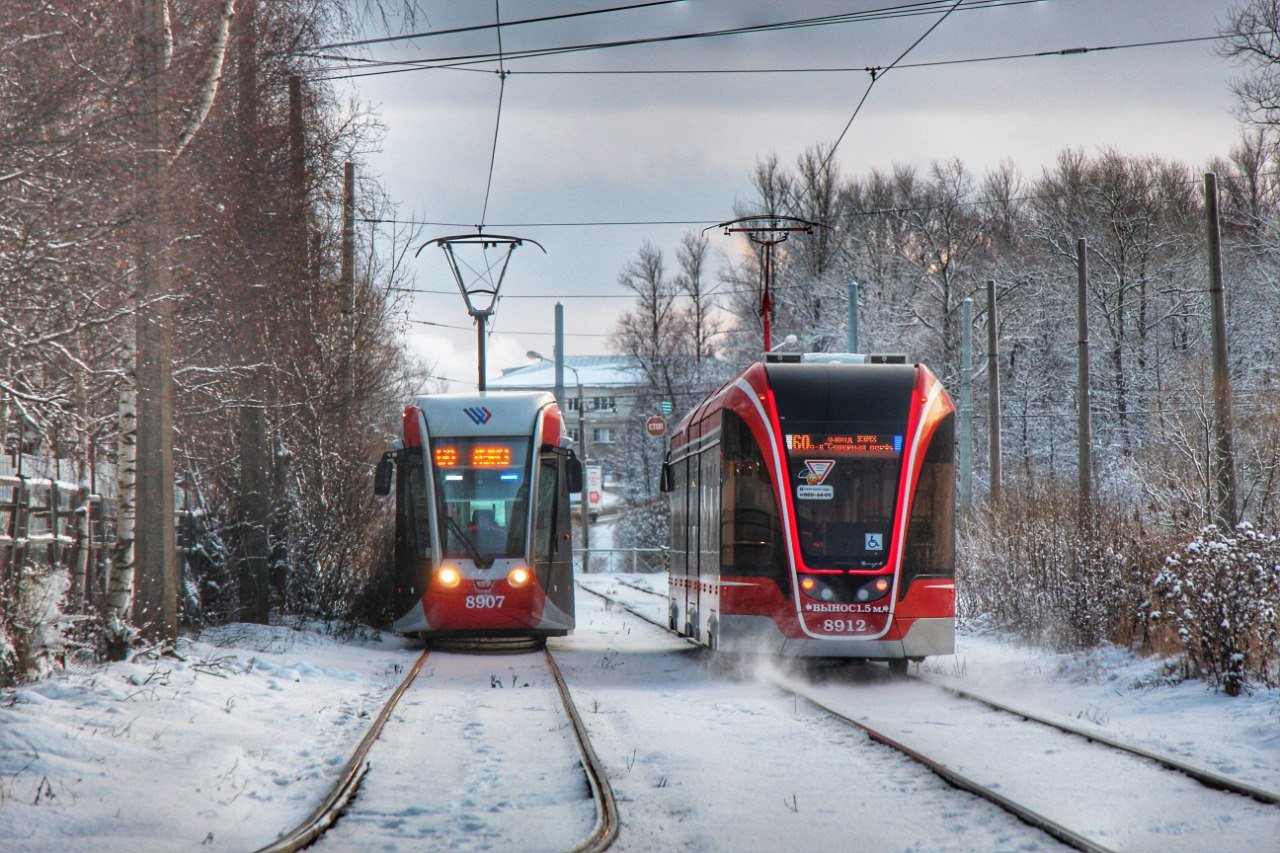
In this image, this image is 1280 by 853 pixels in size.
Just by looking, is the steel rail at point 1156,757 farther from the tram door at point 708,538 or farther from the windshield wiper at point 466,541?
the windshield wiper at point 466,541

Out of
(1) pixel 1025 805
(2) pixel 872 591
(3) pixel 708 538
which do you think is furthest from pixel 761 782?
(3) pixel 708 538

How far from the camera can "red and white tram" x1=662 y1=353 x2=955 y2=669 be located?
14.1 meters

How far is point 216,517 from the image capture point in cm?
1862

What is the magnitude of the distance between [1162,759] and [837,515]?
18.5 feet

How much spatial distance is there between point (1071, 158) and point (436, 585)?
38173mm

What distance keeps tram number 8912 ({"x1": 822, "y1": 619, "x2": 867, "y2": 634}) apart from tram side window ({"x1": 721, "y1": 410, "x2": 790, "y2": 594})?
20.0 inches

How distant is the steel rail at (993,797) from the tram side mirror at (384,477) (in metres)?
8.53

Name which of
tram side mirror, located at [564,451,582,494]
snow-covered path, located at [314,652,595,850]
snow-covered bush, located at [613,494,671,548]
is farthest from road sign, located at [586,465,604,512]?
snow-covered path, located at [314,652,595,850]

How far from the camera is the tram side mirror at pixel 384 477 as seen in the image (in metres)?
18.1

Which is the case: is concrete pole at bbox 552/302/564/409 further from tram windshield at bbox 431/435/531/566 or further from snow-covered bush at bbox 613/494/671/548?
tram windshield at bbox 431/435/531/566

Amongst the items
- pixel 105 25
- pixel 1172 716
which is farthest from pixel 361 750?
pixel 1172 716

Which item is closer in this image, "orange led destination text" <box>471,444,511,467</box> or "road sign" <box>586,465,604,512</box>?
"orange led destination text" <box>471,444,511,467</box>

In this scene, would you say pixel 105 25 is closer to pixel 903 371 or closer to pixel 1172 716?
pixel 903 371

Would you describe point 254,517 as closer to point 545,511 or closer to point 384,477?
point 384,477
